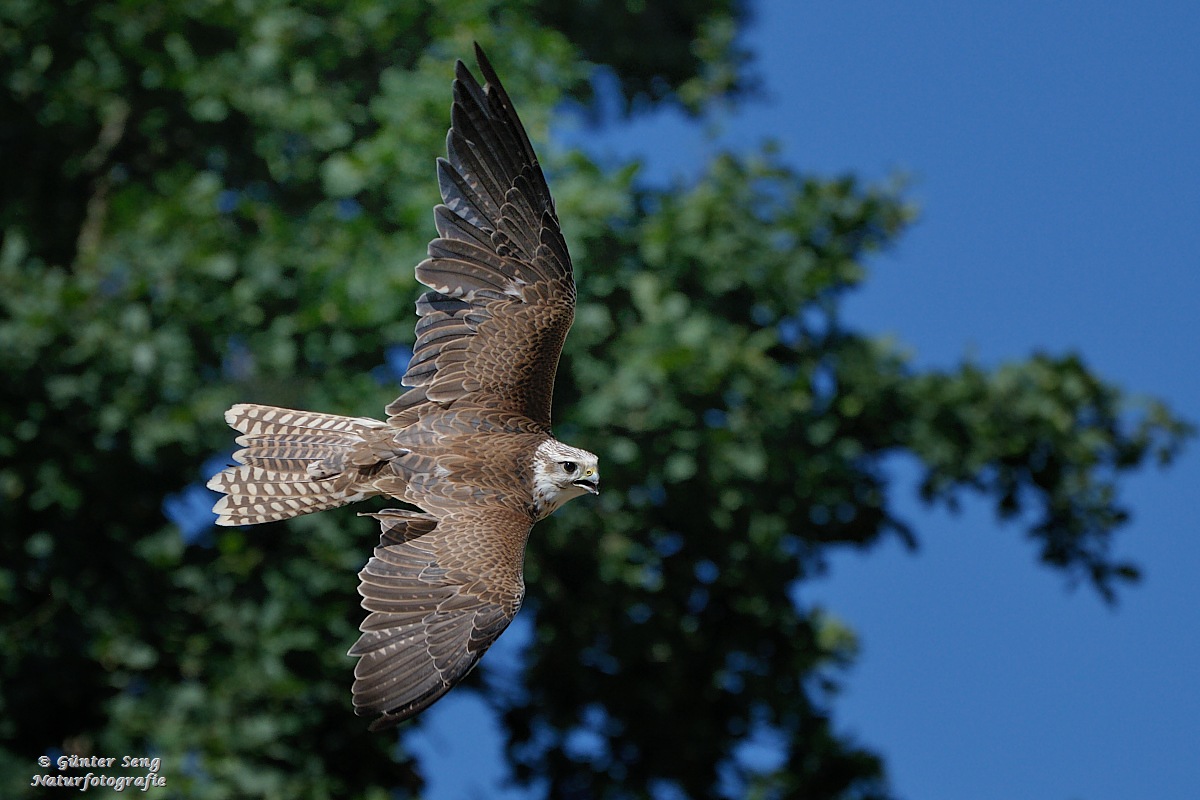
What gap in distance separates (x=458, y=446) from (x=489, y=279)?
2.35 ft

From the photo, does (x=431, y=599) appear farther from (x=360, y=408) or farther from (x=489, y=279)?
(x=360, y=408)

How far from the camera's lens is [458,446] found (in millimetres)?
4246

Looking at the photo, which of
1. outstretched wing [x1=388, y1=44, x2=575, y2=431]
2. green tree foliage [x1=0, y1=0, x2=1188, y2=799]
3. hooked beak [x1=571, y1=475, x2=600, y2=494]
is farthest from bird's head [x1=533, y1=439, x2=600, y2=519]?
green tree foliage [x1=0, y1=0, x2=1188, y2=799]

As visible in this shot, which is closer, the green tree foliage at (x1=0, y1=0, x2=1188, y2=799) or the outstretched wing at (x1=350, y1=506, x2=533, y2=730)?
the outstretched wing at (x1=350, y1=506, x2=533, y2=730)

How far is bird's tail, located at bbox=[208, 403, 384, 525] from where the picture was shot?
4301 millimetres

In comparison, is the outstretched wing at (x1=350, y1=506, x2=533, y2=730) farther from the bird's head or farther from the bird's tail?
the bird's tail

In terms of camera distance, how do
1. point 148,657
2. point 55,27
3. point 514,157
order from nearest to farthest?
point 514,157, point 148,657, point 55,27

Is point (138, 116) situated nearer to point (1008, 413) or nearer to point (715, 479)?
point (715, 479)

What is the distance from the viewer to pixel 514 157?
4.64 metres

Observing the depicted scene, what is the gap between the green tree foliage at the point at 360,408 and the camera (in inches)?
302

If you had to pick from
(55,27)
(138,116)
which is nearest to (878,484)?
(138,116)

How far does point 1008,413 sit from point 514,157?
582 cm

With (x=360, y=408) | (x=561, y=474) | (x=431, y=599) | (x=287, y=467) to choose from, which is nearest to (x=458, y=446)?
(x=561, y=474)

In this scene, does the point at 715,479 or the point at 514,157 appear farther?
the point at 715,479
